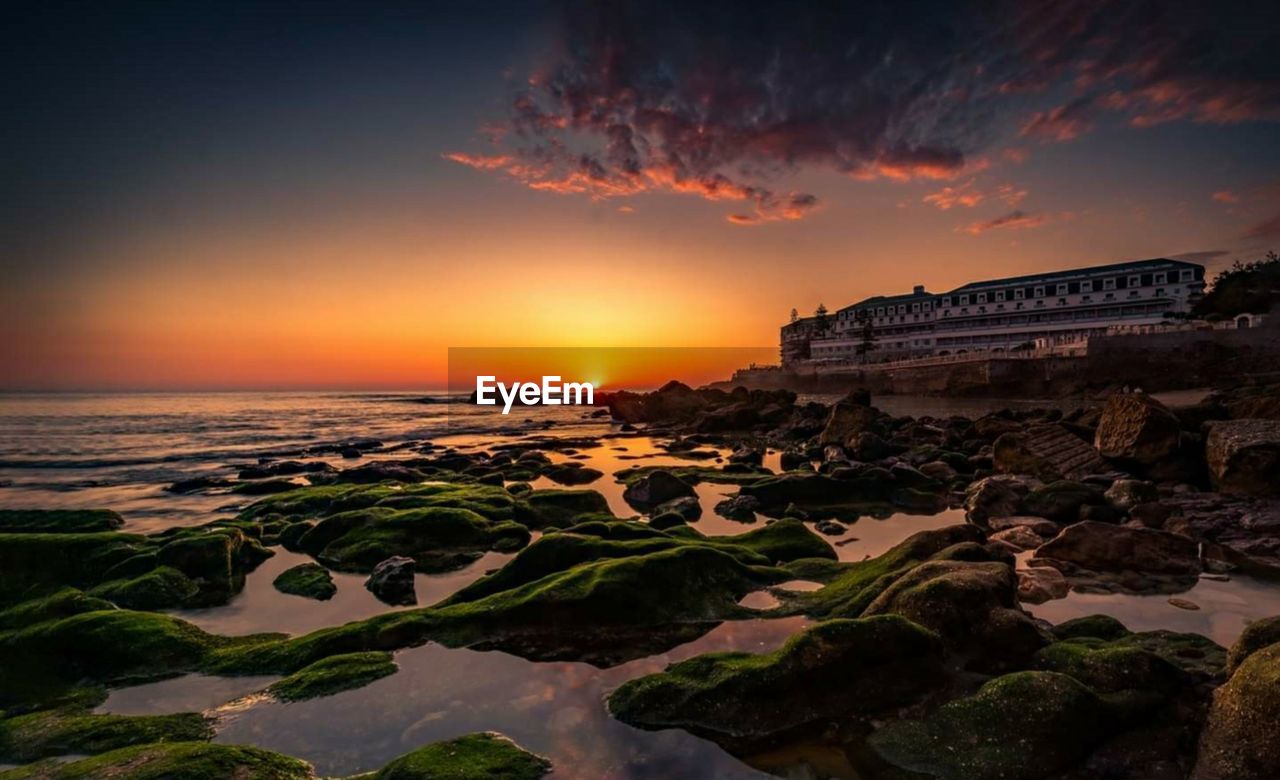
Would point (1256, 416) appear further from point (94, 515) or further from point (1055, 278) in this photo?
point (1055, 278)

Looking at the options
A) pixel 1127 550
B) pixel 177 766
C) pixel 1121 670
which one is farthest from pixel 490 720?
pixel 1127 550

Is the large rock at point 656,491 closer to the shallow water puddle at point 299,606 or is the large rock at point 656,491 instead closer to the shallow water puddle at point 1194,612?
the shallow water puddle at point 299,606

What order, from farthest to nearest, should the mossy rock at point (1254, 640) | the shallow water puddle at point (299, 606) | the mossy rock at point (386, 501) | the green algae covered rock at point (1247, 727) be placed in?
the mossy rock at point (386, 501), the shallow water puddle at point (299, 606), the mossy rock at point (1254, 640), the green algae covered rock at point (1247, 727)

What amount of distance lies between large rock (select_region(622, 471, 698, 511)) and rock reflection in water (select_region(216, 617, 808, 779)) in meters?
11.6

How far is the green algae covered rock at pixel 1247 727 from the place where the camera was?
15.9 ft

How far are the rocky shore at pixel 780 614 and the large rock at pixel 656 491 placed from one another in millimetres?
87

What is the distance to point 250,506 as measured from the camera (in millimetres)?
20844

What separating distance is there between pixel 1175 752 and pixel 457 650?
8239 millimetres

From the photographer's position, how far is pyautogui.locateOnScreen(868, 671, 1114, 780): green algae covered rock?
5.55m

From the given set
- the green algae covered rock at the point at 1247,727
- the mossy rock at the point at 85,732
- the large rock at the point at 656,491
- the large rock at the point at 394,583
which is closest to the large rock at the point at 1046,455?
the large rock at the point at 656,491

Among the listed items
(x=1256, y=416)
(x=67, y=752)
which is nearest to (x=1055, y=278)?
(x=1256, y=416)

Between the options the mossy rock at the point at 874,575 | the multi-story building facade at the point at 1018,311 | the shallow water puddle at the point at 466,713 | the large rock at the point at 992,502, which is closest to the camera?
the shallow water puddle at the point at 466,713

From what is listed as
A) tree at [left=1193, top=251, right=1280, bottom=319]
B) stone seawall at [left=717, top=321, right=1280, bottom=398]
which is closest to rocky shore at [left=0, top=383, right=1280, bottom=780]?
stone seawall at [left=717, top=321, right=1280, bottom=398]

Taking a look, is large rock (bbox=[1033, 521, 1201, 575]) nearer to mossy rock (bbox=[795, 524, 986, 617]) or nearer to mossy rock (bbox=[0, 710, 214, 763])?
mossy rock (bbox=[795, 524, 986, 617])
